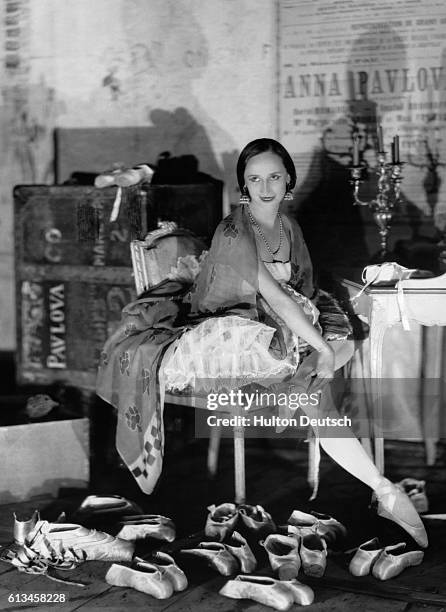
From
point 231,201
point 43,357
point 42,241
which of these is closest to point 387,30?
point 231,201

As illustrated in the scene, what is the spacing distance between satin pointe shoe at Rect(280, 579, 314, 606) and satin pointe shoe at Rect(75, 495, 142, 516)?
3.26 feet

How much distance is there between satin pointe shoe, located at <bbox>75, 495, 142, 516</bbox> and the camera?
3.87 m

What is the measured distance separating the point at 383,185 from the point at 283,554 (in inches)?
77.6

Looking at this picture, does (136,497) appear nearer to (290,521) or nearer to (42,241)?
(290,521)

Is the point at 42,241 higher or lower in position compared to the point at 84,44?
lower

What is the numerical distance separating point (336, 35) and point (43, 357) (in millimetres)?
2324

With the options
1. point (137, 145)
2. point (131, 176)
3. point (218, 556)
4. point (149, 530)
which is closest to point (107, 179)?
point (131, 176)

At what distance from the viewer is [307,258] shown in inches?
160

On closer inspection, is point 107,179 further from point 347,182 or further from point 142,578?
point 142,578

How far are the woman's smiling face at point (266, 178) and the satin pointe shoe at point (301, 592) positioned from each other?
152 centimetres

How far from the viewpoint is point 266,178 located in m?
3.76

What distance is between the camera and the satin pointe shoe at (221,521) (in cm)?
366

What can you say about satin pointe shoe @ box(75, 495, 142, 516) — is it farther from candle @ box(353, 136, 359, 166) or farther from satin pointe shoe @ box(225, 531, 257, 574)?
candle @ box(353, 136, 359, 166)

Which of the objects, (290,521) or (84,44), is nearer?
(290,521)
